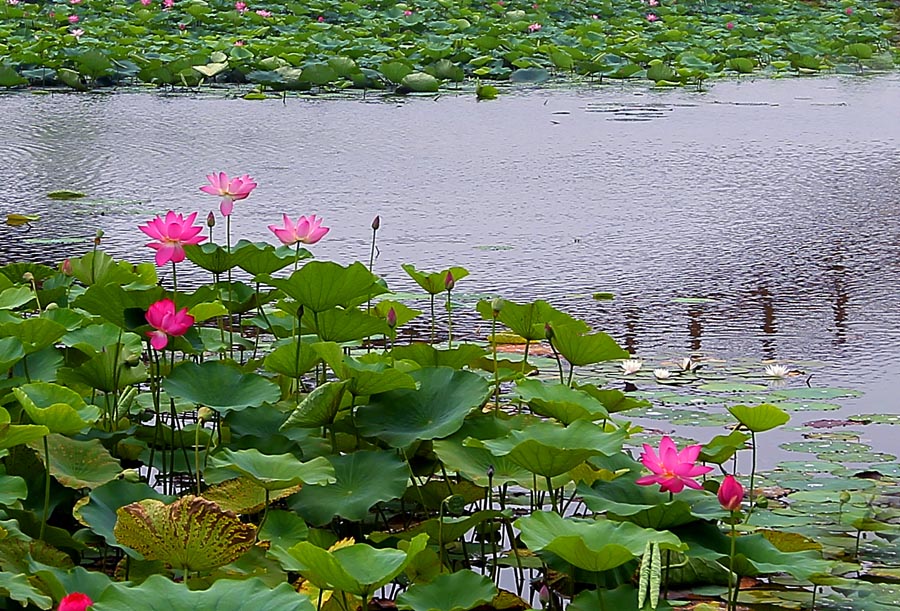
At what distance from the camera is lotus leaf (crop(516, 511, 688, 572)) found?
121 centimetres

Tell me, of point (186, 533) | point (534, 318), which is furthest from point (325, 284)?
point (186, 533)

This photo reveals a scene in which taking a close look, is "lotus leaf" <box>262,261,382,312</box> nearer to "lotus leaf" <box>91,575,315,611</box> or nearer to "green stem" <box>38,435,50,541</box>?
"green stem" <box>38,435,50,541</box>

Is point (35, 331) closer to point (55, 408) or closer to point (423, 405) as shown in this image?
point (55, 408)

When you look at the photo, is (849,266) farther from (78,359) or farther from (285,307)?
(78,359)

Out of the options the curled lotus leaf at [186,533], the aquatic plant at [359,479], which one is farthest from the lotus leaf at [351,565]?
the curled lotus leaf at [186,533]

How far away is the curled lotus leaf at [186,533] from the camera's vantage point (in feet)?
4.24

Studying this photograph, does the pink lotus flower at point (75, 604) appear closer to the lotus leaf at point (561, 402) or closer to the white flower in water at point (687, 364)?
the lotus leaf at point (561, 402)


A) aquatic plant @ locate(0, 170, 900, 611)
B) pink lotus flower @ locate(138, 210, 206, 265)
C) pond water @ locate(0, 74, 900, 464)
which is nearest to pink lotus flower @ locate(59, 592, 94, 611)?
aquatic plant @ locate(0, 170, 900, 611)

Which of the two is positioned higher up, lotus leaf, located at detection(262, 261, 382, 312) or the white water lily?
lotus leaf, located at detection(262, 261, 382, 312)

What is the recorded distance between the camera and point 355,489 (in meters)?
1.56

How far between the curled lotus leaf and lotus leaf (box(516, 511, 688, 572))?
0.27 m

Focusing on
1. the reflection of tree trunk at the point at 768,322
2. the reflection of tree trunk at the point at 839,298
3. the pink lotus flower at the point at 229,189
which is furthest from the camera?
the reflection of tree trunk at the point at 839,298

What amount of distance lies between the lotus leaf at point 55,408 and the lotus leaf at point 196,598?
388mm

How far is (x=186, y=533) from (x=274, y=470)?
0.14m
